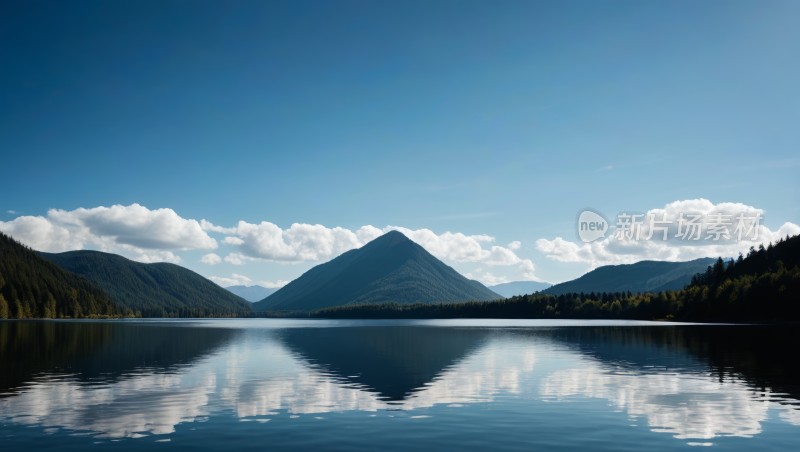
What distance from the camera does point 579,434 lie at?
26.2 meters

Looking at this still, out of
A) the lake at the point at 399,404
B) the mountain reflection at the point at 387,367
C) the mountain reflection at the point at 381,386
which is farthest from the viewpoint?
the mountain reflection at the point at 387,367

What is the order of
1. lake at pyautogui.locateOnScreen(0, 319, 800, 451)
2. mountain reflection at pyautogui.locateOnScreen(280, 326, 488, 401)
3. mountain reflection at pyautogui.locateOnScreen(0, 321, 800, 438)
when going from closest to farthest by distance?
1. lake at pyautogui.locateOnScreen(0, 319, 800, 451)
2. mountain reflection at pyautogui.locateOnScreen(0, 321, 800, 438)
3. mountain reflection at pyautogui.locateOnScreen(280, 326, 488, 401)

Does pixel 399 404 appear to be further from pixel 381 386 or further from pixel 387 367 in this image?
pixel 387 367

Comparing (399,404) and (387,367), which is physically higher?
(399,404)

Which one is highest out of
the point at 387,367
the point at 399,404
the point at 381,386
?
the point at 399,404

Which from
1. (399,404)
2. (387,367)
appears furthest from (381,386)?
(387,367)

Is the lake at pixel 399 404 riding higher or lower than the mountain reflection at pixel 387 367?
higher

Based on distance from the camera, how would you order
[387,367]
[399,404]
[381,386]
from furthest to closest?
[387,367], [381,386], [399,404]

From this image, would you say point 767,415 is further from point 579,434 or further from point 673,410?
point 579,434

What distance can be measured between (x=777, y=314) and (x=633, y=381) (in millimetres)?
200524

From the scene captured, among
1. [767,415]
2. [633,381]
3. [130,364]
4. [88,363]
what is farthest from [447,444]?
[88,363]

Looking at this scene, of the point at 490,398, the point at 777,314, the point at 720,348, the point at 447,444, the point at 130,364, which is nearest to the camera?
the point at 447,444

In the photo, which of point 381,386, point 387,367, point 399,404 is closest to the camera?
point 399,404

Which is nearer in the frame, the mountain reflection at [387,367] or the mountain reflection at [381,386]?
the mountain reflection at [381,386]
